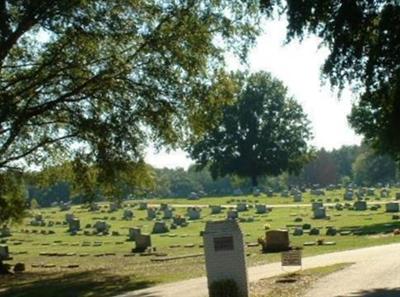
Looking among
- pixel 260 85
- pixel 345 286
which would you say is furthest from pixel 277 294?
pixel 260 85

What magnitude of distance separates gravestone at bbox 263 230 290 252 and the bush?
42.2 ft

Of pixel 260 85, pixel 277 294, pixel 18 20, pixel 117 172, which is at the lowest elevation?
pixel 277 294

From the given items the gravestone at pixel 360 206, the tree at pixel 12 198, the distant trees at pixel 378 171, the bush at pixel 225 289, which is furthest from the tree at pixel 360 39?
the distant trees at pixel 378 171

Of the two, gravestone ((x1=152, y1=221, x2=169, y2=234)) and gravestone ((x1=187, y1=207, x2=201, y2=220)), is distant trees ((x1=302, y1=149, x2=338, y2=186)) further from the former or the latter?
gravestone ((x1=152, y1=221, x2=169, y2=234))

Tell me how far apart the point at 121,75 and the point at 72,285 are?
7550 millimetres

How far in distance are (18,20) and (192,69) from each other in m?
6.28

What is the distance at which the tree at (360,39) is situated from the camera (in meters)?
16.2

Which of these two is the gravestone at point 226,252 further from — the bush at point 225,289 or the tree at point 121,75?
the tree at point 121,75

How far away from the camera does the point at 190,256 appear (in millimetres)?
28672

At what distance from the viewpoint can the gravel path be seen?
15.9 metres

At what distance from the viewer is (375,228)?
3616 centimetres

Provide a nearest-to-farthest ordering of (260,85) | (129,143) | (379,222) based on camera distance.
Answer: (129,143), (379,222), (260,85)

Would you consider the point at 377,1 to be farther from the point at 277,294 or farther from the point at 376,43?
the point at 277,294

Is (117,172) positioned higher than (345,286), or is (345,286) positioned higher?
(117,172)
